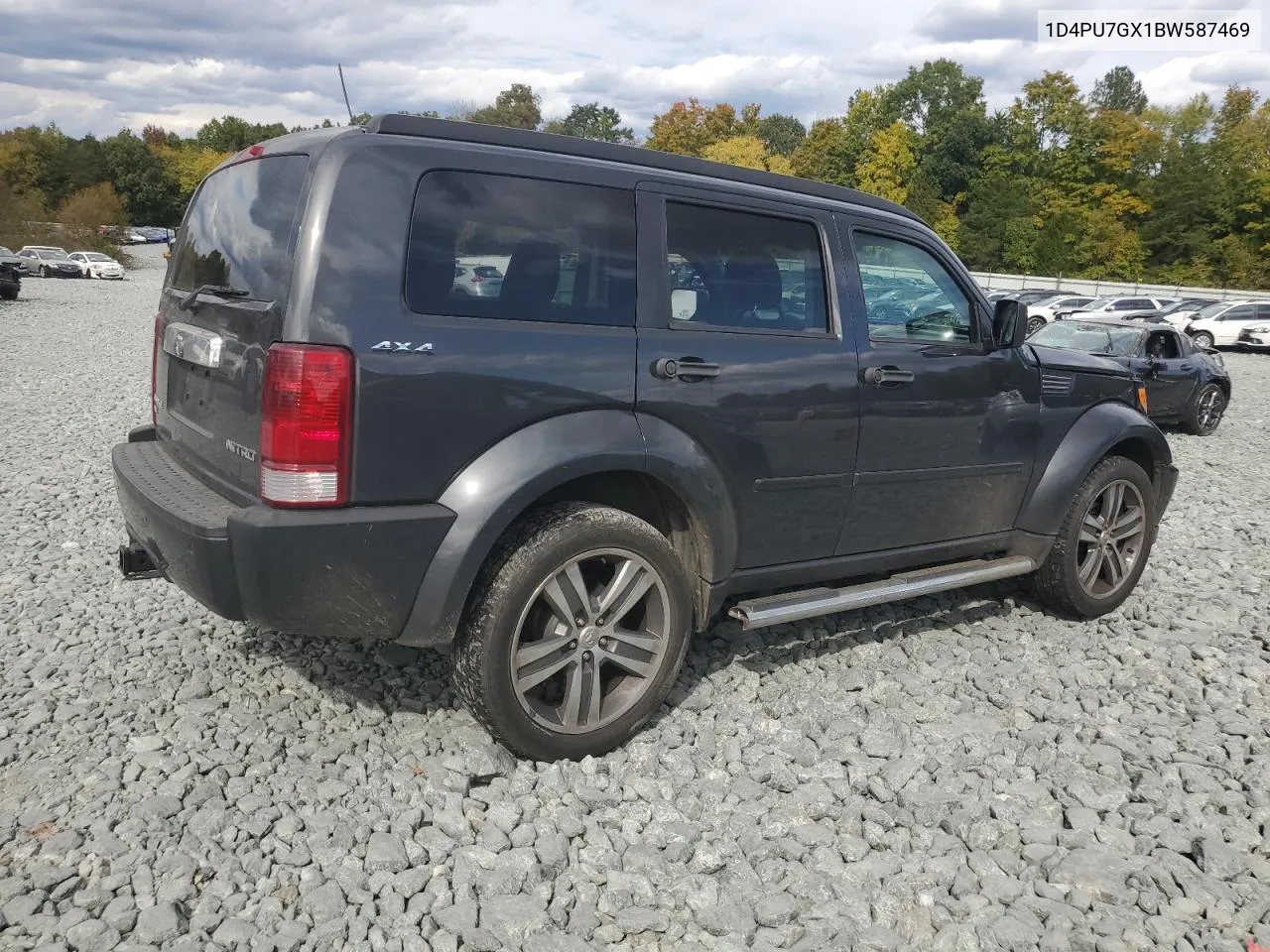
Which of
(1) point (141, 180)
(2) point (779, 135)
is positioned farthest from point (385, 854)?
(2) point (779, 135)

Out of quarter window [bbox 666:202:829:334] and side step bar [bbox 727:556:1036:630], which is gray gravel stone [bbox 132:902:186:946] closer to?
side step bar [bbox 727:556:1036:630]

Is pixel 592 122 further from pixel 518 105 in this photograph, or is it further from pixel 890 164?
pixel 890 164

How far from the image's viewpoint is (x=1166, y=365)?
12719 millimetres

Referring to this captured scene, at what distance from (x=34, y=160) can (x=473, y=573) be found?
97.7 meters

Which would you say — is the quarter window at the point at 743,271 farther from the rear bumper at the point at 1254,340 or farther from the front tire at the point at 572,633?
the rear bumper at the point at 1254,340

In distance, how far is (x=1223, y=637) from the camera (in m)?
4.95

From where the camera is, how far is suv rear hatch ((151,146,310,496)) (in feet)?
10.1

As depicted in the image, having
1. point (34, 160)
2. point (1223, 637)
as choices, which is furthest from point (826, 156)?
point (1223, 637)

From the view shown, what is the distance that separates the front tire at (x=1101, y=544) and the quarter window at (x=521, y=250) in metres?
2.74

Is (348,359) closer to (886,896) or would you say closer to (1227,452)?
(886,896)

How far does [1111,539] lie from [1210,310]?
30706 mm

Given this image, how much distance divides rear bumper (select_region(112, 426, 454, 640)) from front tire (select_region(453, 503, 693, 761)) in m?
0.29

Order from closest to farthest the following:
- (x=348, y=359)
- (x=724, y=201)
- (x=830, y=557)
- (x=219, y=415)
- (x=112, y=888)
Result: (x=112, y=888)
(x=348, y=359)
(x=219, y=415)
(x=724, y=201)
(x=830, y=557)

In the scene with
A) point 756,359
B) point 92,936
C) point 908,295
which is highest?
point 908,295
